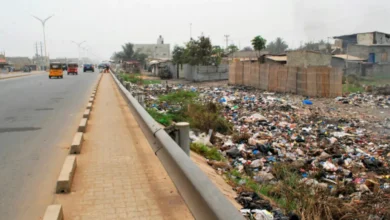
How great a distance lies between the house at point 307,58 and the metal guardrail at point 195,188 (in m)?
28.6

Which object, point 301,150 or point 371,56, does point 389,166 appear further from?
point 371,56

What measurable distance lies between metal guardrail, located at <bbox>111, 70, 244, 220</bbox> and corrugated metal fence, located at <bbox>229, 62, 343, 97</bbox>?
1859 cm

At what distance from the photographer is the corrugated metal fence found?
21469 millimetres

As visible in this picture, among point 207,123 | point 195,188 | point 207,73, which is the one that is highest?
point 207,73

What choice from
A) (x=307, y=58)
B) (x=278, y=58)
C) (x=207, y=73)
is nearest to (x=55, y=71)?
(x=207, y=73)

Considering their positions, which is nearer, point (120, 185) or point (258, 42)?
point (120, 185)

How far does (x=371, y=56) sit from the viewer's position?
1626 inches

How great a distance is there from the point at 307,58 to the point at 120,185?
29401 millimetres

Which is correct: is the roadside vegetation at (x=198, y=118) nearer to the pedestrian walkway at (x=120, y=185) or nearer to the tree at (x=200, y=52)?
the pedestrian walkway at (x=120, y=185)

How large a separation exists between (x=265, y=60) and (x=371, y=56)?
13.7 metres

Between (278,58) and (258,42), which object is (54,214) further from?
(278,58)

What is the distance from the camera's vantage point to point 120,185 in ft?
14.9

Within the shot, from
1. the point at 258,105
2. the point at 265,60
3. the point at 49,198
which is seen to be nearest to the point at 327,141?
the point at 258,105

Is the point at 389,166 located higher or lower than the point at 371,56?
lower
